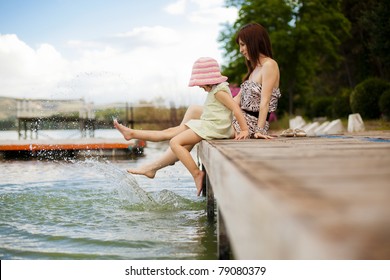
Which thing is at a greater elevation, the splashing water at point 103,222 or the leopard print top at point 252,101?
the leopard print top at point 252,101

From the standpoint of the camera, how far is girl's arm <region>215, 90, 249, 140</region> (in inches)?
151

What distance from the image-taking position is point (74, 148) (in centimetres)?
1282

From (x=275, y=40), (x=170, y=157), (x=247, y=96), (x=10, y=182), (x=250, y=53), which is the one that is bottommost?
(x=10, y=182)

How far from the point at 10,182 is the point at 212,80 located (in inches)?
159

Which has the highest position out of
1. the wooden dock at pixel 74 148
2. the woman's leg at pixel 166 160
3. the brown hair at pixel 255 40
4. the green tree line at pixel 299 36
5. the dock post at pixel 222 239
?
the green tree line at pixel 299 36

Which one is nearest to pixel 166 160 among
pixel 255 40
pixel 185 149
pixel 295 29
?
pixel 185 149

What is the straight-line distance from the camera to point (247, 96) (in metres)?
4.47

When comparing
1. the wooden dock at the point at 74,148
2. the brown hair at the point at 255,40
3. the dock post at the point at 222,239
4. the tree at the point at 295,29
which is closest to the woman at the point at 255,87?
the brown hair at the point at 255,40

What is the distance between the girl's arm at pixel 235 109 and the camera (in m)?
3.82

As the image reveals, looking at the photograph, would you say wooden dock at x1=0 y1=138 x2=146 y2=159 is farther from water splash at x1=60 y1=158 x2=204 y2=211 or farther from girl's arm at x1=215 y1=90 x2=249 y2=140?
girl's arm at x1=215 y1=90 x2=249 y2=140

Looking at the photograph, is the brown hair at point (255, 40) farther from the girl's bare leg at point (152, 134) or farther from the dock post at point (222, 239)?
the dock post at point (222, 239)

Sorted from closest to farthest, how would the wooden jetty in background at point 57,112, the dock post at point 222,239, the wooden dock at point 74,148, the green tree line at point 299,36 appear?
1. the dock post at point 222,239
2. the wooden dock at point 74,148
3. the wooden jetty in background at point 57,112
4. the green tree line at point 299,36
